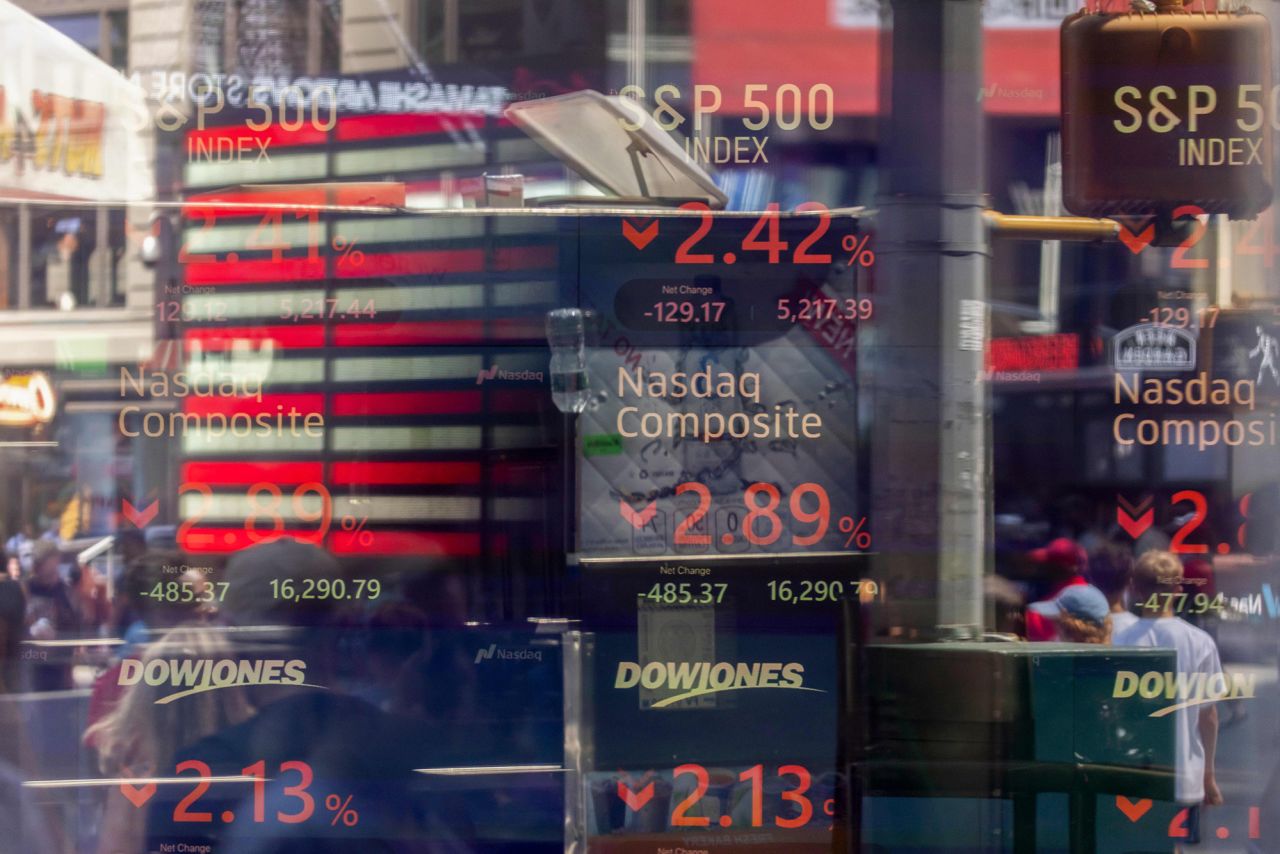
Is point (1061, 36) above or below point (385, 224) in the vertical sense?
above

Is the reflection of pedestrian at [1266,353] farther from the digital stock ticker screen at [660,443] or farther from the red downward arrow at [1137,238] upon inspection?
the red downward arrow at [1137,238]

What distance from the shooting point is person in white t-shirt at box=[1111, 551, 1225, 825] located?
152 inches

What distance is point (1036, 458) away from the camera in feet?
12.6

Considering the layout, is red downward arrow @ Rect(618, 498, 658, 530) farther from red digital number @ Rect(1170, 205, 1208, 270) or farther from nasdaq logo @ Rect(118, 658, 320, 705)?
red digital number @ Rect(1170, 205, 1208, 270)

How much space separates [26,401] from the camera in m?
3.86

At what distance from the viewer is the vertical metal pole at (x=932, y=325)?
12.5 ft

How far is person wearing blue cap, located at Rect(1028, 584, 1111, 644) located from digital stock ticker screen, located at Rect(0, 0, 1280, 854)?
0.01 m

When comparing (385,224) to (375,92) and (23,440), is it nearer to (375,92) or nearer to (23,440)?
(375,92)

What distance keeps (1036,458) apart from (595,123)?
4.84ft

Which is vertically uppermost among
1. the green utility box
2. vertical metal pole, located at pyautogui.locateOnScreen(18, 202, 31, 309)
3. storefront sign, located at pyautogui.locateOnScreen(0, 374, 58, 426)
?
vertical metal pole, located at pyautogui.locateOnScreen(18, 202, 31, 309)

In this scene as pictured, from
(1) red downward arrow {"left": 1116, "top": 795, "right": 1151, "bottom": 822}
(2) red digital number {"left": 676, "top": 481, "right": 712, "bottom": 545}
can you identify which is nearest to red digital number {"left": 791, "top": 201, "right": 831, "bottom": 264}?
(2) red digital number {"left": 676, "top": 481, "right": 712, "bottom": 545}

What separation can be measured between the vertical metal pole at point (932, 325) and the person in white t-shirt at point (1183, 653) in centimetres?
44

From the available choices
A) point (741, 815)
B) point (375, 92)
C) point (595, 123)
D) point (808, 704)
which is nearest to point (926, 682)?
point (808, 704)

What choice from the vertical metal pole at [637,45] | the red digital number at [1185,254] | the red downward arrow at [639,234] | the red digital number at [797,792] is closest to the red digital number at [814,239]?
the red downward arrow at [639,234]
